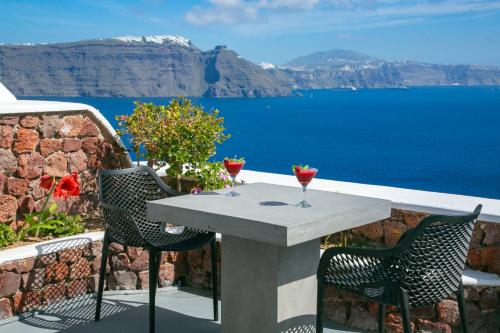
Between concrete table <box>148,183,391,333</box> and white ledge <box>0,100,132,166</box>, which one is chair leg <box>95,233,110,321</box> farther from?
white ledge <box>0,100,132,166</box>

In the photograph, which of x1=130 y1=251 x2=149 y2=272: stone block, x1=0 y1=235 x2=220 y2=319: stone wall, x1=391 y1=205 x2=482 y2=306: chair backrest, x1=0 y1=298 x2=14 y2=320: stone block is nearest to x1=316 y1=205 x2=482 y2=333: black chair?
x1=391 y1=205 x2=482 y2=306: chair backrest

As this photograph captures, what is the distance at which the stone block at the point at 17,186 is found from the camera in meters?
5.15

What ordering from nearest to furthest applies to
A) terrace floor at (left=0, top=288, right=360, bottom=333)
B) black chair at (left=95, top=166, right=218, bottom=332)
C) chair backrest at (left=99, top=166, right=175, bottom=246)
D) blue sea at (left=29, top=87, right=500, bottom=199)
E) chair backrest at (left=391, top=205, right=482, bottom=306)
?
chair backrest at (left=391, top=205, right=482, bottom=306)
black chair at (left=95, top=166, right=218, bottom=332)
terrace floor at (left=0, top=288, right=360, bottom=333)
chair backrest at (left=99, top=166, right=175, bottom=246)
blue sea at (left=29, top=87, right=500, bottom=199)

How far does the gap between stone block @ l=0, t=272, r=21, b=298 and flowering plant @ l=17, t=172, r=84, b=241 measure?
1.60 ft

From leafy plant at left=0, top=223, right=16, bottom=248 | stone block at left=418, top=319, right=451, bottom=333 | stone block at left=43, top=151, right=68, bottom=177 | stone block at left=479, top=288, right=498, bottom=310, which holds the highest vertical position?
stone block at left=43, top=151, right=68, bottom=177

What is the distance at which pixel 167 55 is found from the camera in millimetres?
112375

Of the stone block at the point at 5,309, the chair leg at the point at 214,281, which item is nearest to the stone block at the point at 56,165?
the stone block at the point at 5,309

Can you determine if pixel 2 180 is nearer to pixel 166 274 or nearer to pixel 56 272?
pixel 56 272

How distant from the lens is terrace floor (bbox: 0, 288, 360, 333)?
4.45 m

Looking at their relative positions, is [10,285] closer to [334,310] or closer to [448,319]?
[334,310]

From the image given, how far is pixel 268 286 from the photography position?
3.57 m

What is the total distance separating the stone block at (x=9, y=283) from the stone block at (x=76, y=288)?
0.45m

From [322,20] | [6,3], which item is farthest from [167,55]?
[6,3]

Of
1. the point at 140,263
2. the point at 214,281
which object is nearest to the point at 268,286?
the point at 214,281
